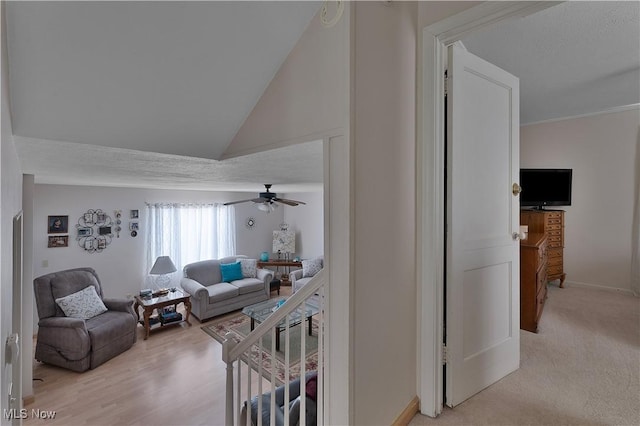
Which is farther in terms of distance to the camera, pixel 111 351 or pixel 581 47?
pixel 111 351

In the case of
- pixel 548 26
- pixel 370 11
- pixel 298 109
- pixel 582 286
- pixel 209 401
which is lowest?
pixel 209 401

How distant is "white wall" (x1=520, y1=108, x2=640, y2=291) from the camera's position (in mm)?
3545

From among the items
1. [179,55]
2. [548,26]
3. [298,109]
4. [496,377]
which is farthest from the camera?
[548,26]

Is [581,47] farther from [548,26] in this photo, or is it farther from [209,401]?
[209,401]

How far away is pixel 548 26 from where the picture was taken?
1.89m

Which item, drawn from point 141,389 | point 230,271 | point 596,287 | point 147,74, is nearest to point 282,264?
point 230,271

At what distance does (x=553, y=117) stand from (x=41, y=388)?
7.10m

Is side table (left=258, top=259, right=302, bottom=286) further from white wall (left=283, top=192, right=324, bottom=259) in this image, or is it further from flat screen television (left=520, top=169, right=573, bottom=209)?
flat screen television (left=520, top=169, right=573, bottom=209)

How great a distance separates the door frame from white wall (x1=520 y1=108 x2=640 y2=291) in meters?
3.85

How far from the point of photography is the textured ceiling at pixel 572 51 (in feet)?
5.78

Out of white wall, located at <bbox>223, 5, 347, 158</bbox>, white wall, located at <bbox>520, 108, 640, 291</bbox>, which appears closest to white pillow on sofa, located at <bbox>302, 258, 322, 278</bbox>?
white wall, located at <bbox>520, 108, 640, 291</bbox>

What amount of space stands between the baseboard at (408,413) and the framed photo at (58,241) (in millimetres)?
5495

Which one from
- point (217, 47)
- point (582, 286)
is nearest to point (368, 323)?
point (217, 47)

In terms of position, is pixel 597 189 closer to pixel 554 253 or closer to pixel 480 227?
pixel 554 253
